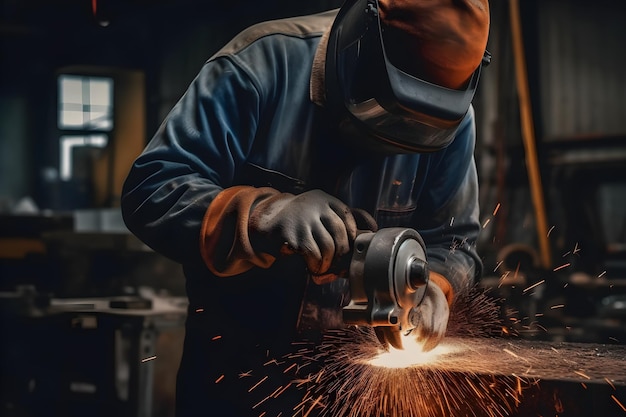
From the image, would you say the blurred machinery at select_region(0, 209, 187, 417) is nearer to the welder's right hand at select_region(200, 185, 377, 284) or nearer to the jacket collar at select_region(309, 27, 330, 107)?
the welder's right hand at select_region(200, 185, 377, 284)

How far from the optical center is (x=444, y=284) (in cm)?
195

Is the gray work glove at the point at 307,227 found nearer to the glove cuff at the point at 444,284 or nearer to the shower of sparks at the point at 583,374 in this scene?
the glove cuff at the point at 444,284

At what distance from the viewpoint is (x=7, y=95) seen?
112 inches

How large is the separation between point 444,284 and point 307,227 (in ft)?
1.60

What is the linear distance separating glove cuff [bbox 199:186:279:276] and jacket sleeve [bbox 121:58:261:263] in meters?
0.04

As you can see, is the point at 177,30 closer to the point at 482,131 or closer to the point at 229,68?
the point at 229,68

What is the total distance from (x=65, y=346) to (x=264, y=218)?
1177 mm

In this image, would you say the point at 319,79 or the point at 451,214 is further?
the point at 451,214

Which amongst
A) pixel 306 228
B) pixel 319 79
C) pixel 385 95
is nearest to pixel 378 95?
pixel 385 95

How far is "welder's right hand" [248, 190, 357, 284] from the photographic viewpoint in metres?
1.59

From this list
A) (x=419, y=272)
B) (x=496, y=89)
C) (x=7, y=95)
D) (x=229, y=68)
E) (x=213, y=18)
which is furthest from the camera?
(x=496, y=89)

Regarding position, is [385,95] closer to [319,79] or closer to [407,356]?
[319,79]

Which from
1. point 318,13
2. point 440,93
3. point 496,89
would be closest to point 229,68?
point 318,13

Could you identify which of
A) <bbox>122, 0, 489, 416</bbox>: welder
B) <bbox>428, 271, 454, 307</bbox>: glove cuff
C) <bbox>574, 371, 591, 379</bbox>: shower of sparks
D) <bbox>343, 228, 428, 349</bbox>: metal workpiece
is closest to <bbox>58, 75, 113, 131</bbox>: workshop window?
<bbox>122, 0, 489, 416</bbox>: welder
